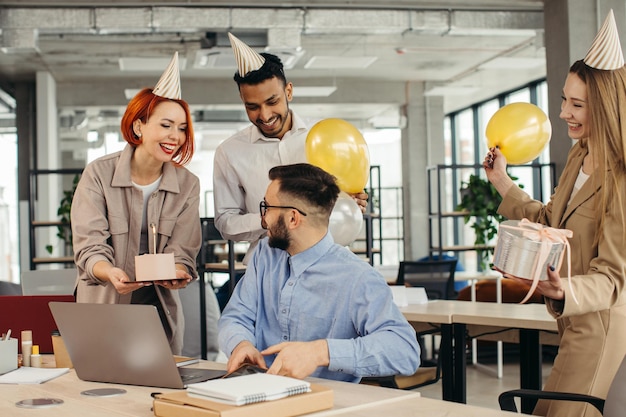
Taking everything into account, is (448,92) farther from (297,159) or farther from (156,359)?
(156,359)

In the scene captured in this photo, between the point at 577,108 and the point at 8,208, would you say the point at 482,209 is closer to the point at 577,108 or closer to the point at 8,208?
the point at 577,108

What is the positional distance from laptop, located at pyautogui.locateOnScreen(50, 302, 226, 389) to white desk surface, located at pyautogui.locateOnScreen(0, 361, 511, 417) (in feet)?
0.11

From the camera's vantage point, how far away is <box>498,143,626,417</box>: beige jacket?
6.73 ft

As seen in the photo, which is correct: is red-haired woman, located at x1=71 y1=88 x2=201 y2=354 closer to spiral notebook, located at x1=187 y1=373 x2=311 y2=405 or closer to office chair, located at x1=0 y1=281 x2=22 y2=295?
spiral notebook, located at x1=187 y1=373 x2=311 y2=405

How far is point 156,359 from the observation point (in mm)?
1876

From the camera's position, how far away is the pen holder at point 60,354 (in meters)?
2.22

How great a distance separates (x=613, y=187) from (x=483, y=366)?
5183 mm

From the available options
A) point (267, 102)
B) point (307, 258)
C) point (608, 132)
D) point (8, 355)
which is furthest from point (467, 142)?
point (8, 355)

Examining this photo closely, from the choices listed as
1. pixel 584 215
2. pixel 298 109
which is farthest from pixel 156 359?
pixel 298 109

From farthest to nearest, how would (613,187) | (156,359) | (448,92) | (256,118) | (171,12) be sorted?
(448,92) < (171,12) < (256,118) < (613,187) < (156,359)

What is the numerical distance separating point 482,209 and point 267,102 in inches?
231

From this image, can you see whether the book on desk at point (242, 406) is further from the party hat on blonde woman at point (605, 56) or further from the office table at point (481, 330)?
the office table at point (481, 330)

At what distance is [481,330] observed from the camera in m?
3.96

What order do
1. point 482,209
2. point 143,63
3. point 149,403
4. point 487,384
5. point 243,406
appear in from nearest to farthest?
point 243,406 → point 149,403 → point 487,384 → point 482,209 → point 143,63
